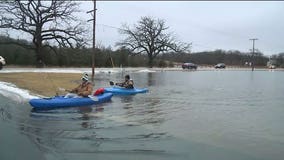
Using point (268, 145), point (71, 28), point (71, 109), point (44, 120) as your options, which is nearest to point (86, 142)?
point (44, 120)

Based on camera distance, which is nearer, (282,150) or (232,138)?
(282,150)

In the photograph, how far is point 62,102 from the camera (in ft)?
53.3

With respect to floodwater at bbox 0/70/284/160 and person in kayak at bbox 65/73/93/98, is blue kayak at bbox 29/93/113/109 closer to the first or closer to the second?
person in kayak at bbox 65/73/93/98

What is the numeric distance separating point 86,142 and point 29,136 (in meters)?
1.57

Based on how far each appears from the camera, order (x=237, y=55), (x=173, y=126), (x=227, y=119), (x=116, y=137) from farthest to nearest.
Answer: (x=237, y=55) → (x=227, y=119) → (x=173, y=126) → (x=116, y=137)

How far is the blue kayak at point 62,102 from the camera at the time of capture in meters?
15.3

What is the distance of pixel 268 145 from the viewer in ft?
34.1

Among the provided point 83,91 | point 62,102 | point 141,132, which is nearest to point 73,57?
point 83,91

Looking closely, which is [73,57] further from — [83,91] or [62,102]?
[62,102]

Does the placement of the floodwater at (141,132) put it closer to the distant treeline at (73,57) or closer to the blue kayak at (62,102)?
the blue kayak at (62,102)

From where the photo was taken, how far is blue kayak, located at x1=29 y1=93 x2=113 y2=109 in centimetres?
1533

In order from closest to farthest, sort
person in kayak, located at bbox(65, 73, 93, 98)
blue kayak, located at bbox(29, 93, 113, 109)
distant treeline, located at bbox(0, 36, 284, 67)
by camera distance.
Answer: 1. blue kayak, located at bbox(29, 93, 113, 109)
2. person in kayak, located at bbox(65, 73, 93, 98)
3. distant treeline, located at bbox(0, 36, 284, 67)

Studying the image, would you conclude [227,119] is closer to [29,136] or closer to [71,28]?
[29,136]

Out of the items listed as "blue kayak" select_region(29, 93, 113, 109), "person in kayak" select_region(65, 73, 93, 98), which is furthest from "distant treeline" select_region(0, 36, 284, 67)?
"person in kayak" select_region(65, 73, 93, 98)
